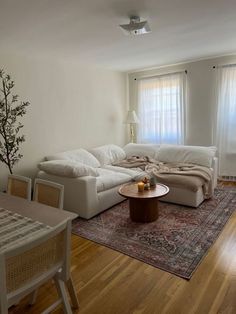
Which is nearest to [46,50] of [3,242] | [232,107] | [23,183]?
[23,183]

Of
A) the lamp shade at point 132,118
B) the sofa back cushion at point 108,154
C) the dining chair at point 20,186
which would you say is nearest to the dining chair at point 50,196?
the dining chair at point 20,186

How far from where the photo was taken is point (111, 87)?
17.6 feet

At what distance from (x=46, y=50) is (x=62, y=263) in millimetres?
3154

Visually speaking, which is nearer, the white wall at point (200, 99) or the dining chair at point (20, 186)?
the dining chair at point (20, 186)

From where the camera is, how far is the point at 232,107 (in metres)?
4.43

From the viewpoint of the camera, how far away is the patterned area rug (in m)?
2.28

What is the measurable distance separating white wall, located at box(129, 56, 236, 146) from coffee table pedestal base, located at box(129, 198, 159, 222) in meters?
2.46

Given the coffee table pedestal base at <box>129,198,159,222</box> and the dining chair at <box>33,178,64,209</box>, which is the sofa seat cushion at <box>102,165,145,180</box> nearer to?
the coffee table pedestal base at <box>129,198,159,222</box>

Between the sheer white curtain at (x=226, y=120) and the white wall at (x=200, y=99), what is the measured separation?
0.47 ft

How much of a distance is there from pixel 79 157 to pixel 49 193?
7.36 feet

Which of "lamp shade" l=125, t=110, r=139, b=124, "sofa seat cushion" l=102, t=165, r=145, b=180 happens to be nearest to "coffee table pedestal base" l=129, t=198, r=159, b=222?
"sofa seat cushion" l=102, t=165, r=145, b=180

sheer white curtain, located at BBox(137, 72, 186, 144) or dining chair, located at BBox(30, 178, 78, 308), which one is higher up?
sheer white curtain, located at BBox(137, 72, 186, 144)

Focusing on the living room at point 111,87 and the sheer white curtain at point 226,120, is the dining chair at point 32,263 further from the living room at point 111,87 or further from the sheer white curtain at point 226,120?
the sheer white curtain at point 226,120

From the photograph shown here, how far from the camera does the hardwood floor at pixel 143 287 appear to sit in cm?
171
